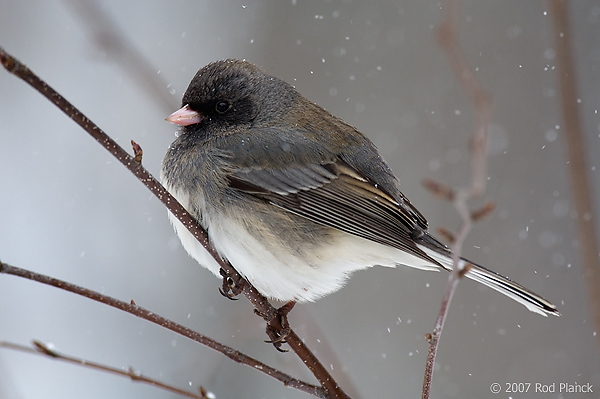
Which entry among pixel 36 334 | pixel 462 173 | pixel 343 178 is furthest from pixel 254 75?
pixel 36 334

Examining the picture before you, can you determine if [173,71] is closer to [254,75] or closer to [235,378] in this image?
[235,378]

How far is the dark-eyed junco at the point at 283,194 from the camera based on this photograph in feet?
8.79

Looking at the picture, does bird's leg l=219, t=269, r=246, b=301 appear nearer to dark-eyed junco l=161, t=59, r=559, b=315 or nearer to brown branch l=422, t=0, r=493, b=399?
dark-eyed junco l=161, t=59, r=559, b=315

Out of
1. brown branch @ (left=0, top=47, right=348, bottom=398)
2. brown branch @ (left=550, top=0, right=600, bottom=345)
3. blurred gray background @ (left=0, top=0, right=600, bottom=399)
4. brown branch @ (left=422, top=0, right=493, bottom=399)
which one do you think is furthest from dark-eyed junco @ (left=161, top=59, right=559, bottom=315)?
blurred gray background @ (left=0, top=0, right=600, bottom=399)

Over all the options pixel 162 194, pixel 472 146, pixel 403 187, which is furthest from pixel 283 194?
pixel 403 187

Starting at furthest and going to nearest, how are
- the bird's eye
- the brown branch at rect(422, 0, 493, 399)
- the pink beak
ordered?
1. the bird's eye
2. the pink beak
3. the brown branch at rect(422, 0, 493, 399)

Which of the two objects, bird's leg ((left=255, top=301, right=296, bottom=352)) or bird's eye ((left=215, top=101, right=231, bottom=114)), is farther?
bird's eye ((left=215, top=101, right=231, bottom=114))

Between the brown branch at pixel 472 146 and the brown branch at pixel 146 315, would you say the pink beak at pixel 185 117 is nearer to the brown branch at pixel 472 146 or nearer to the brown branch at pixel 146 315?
the brown branch at pixel 146 315

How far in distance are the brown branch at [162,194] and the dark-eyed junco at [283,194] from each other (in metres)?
0.15

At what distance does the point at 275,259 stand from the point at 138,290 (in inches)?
134

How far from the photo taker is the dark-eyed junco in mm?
2680

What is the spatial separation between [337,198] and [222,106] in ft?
2.46

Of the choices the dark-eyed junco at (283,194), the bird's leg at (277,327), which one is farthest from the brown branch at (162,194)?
the dark-eyed junco at (283,194)

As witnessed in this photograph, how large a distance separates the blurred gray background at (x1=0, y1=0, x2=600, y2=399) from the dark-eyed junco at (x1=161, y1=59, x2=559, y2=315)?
1.35 metres
